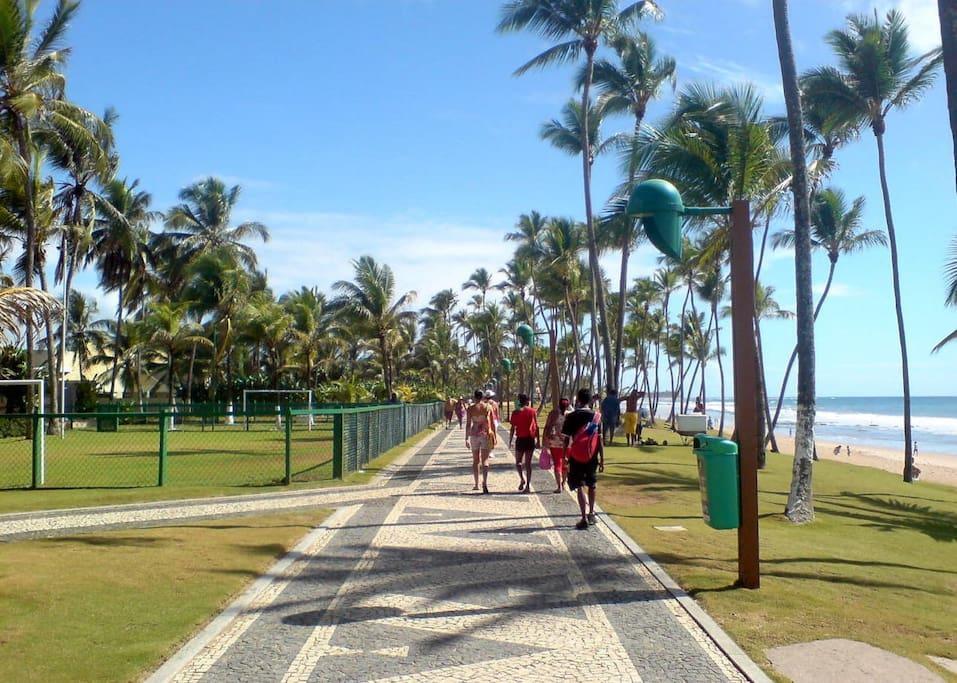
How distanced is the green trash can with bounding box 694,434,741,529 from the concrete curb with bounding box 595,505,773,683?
65 centimetres

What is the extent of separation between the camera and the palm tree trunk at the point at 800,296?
11812mm

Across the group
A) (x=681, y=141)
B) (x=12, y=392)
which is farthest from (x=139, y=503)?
(x=12, y=392)

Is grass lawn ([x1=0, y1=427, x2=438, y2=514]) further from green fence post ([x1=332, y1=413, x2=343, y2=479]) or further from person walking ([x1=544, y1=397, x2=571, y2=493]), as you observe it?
person walking ([x1=544, y1=397, x2=571, y2=493])

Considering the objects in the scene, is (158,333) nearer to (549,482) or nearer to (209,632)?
(549,482)

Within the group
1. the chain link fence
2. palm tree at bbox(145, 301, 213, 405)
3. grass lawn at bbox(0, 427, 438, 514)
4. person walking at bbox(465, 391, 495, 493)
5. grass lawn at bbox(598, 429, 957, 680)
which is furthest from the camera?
palm tree at bbox(145, 301, 213, 405)

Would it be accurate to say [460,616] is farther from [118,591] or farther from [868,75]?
[868,75]

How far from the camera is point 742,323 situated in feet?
23.5

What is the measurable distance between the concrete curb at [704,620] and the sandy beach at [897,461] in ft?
77.0

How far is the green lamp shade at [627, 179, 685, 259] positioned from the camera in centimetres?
717

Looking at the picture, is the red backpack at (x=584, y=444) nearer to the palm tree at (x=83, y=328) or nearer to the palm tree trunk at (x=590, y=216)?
the palm tree trunk at (x=590, y=216)

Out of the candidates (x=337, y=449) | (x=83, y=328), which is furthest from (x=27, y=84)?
(x=83, y=328)

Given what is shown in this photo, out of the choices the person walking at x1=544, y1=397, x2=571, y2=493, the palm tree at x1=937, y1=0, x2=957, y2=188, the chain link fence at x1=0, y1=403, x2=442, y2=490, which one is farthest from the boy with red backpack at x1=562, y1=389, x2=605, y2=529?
the chain link fence at x1=0, y1=403, x2=442, y2=490

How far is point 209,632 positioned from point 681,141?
1439 centimetres

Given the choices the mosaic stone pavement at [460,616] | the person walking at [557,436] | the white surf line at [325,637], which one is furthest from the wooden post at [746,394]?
the person walking at [557,436]
